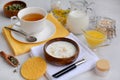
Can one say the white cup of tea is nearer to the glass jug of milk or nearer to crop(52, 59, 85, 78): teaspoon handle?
the glass jug of milk

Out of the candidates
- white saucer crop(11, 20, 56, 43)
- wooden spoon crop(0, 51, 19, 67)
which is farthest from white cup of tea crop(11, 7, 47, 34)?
wooden spoon crop(0, 51, 19, 67)

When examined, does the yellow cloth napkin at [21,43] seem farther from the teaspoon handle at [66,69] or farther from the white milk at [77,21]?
the teaspoon handle at [66,69]

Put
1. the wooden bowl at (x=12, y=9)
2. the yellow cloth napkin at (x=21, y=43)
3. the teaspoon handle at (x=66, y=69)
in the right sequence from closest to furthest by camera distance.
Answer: the teaspoon handle at (x=66, y=69)
the yellow cloth napkin at (x=21, y=43)
the wooden bowl at (x=12, y=9)

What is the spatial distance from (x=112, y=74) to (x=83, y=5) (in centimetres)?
35

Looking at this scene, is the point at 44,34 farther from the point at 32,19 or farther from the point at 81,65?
the point at 81,65

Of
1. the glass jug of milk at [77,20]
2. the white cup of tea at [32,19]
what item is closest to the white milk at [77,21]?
the glass jug of milk at [77,20]

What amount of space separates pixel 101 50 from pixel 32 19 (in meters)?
0.29

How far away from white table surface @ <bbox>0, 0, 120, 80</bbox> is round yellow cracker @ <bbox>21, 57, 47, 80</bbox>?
2 cm

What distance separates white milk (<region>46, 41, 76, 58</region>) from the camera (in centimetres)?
76

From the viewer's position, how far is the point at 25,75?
732 mm

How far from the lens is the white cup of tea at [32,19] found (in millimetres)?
847

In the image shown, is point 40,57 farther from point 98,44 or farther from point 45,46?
point 98,44

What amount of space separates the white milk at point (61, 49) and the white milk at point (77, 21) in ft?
0.37

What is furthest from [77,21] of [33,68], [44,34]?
[33,68]
